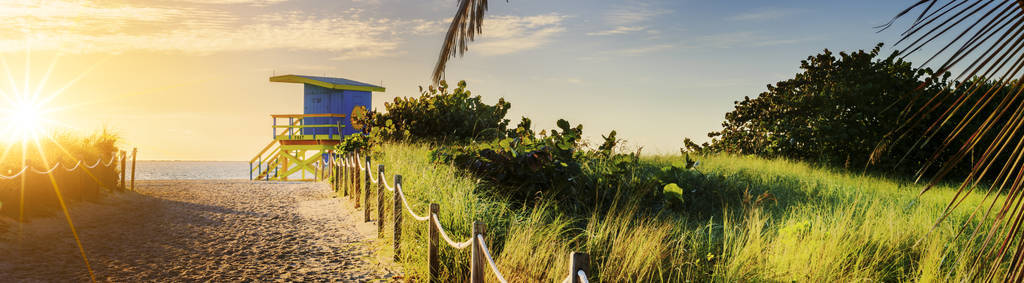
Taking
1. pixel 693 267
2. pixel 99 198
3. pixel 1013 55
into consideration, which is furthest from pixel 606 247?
pixel 99 198

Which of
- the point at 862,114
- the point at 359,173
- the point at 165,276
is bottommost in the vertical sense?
the point at 165,276

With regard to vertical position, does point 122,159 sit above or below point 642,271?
above

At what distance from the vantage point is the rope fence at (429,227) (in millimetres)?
2602

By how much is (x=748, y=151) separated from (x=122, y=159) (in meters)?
16.8

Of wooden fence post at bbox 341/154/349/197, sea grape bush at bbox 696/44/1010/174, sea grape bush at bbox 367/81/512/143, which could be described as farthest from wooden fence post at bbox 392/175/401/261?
sea grape bush at bbox 696/44/1010/174

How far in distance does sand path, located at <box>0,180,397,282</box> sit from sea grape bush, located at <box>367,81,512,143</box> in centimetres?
494

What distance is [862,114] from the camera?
17.2 m

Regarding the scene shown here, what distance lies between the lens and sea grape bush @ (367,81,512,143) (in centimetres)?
1554

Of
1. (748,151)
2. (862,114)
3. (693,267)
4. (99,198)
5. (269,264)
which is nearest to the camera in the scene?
(693,267)

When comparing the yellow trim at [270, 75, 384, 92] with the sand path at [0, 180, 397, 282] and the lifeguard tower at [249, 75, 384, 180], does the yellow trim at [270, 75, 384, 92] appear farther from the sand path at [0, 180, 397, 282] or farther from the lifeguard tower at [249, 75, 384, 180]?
the sand path at [0, 180, 397, 282]

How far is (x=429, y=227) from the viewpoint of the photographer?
191 inches

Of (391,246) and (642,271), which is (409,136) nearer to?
(391,246)

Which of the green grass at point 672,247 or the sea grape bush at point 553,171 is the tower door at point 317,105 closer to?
the sea grape bush at point 553,171

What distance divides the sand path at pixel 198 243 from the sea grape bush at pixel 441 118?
4.94m
